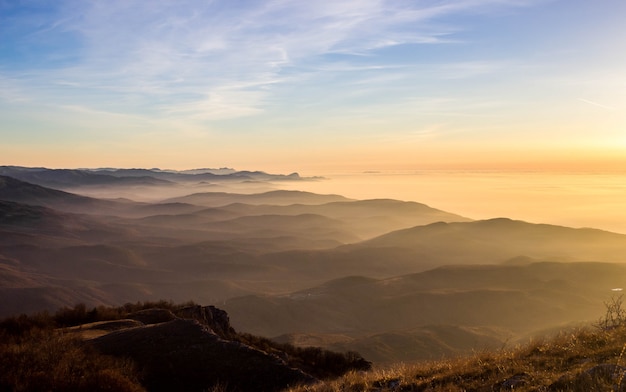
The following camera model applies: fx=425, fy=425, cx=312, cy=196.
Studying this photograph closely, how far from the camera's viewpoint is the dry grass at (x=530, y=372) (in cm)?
642

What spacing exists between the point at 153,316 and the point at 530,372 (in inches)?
656

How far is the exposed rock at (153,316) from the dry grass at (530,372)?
12.6 metres

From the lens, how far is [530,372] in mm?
7613

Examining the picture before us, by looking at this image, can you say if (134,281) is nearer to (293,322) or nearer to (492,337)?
(293,322)

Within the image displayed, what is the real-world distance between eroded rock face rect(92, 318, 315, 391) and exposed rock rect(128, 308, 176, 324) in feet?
16.3

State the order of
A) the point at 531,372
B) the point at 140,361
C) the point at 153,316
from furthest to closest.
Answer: the point at 153,316
the point at 140,361
the point at 531,372

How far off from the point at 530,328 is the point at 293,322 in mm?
50661

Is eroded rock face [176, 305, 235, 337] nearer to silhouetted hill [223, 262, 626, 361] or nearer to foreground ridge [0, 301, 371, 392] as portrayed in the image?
foreground ridge [0, 301, 371, 392]

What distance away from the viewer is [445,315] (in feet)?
325

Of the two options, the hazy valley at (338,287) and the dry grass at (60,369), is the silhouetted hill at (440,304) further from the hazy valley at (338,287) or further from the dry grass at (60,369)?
the dry grass at (60,369)

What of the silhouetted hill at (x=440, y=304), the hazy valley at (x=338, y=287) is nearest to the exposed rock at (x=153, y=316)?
the hazy valley at (x=338, y=287)

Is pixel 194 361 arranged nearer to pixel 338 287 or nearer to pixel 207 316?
pixel 207 316

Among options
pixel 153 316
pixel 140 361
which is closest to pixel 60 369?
pixel 140 361

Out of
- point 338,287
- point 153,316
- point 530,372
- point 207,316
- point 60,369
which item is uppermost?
point 530,372
